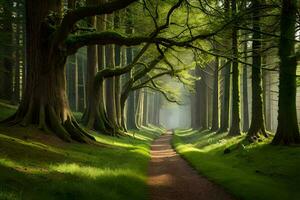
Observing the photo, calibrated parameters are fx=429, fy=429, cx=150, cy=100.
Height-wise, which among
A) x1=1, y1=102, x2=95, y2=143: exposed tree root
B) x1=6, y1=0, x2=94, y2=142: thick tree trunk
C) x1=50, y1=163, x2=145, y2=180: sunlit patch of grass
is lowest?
x1=50, y1=163, x2=145, y2=180: sunlit patch of grass

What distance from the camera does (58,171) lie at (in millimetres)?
11359

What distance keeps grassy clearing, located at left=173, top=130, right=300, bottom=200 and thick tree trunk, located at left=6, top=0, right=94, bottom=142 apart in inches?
250

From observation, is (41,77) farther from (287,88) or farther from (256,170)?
(287,88)

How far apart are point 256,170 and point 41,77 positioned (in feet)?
31.6

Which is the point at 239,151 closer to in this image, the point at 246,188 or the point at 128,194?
the point at 246,188

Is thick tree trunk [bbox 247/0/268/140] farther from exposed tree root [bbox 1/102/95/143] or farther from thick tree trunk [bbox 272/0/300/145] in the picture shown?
exposed tree root [bbox 1/102/95/143]

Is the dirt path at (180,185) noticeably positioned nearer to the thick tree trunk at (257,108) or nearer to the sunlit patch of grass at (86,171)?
the sunlit patch of grass at (86,171)

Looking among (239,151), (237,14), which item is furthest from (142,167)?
(237,14)

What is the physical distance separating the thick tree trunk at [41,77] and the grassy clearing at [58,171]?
90 centimetres

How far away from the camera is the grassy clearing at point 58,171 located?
888 cm

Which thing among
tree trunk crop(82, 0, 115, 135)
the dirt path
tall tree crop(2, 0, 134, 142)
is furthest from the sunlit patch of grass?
tree trunk crop(82, 0, 115, 135)

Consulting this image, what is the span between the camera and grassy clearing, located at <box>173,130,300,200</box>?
11.0 meters

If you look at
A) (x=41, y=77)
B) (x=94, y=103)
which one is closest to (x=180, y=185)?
(x=41, y=77)

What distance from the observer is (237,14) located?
16625mm
